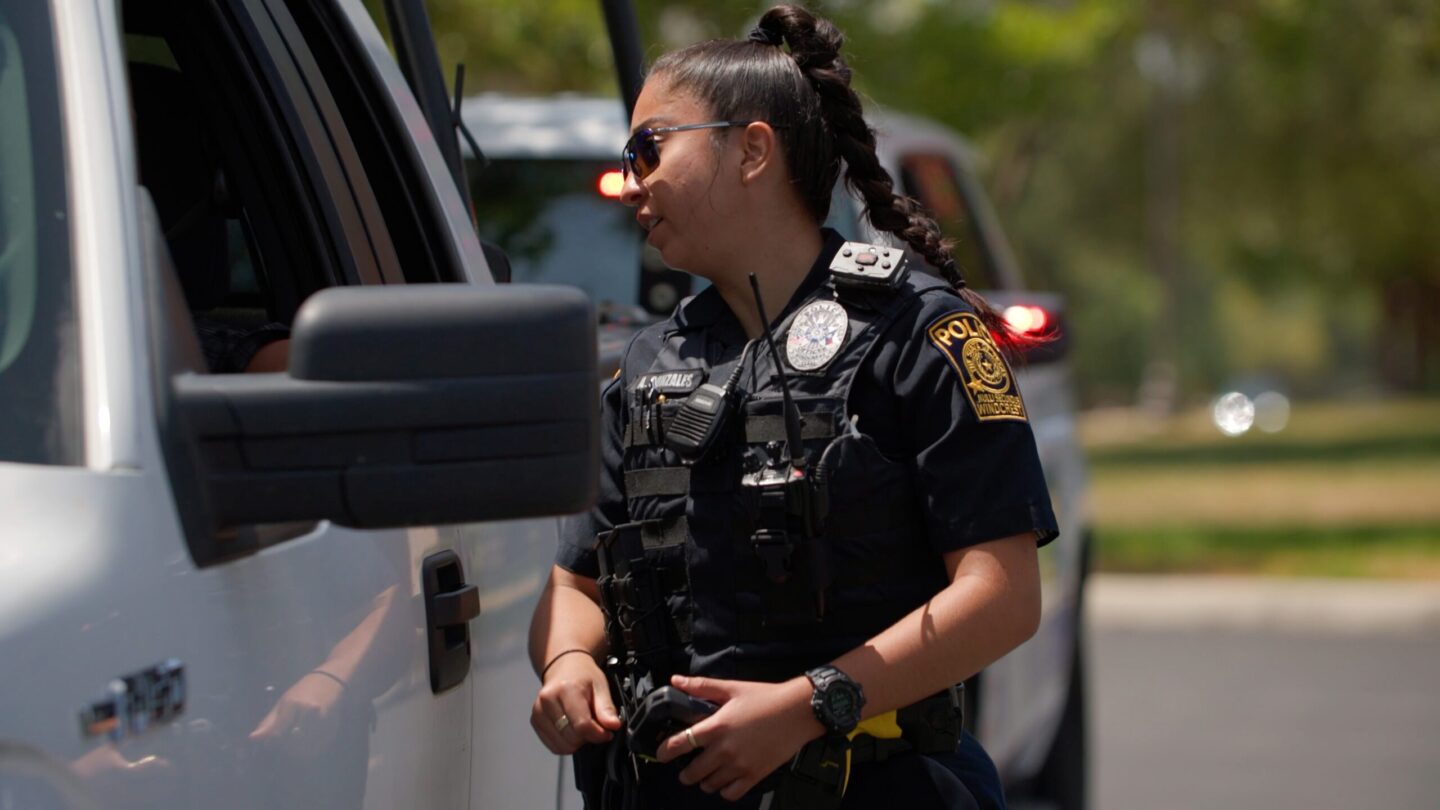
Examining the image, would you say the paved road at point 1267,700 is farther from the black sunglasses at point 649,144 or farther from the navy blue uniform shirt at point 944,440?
the black sunglasses at point 649,144

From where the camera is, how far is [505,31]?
11.7 metres

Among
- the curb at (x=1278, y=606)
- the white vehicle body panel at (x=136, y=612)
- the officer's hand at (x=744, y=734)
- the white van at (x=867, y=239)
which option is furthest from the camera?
the curb at (x=1278, y=606)

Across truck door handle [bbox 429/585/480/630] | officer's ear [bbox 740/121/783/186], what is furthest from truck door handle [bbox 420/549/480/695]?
officer's ear [bbox 740/121/783/186]

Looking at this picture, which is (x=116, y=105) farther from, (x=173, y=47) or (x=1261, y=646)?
(x=1261, y=646)

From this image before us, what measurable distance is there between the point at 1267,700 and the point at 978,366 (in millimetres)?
6985

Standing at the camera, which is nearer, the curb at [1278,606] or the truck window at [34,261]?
the truck window at [34,261]

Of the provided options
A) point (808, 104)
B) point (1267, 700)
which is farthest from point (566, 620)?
point (1267, 700)

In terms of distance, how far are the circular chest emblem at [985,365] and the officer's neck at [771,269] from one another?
23 cm

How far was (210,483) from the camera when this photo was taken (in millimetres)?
1668

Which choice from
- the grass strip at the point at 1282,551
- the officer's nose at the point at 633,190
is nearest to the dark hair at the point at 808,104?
the officer's nose at the point at 633,190

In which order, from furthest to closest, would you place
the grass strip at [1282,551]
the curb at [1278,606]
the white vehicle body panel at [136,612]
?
the grass strip at [1282,551]
the curb at [1278,606]
the white vehicle body panel at [136,612]

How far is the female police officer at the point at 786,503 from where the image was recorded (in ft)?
6.75

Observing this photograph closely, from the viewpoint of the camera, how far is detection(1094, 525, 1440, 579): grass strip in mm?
11875

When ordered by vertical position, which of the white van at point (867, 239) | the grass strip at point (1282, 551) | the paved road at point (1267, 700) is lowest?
the grass strip at point (1282, 551)
